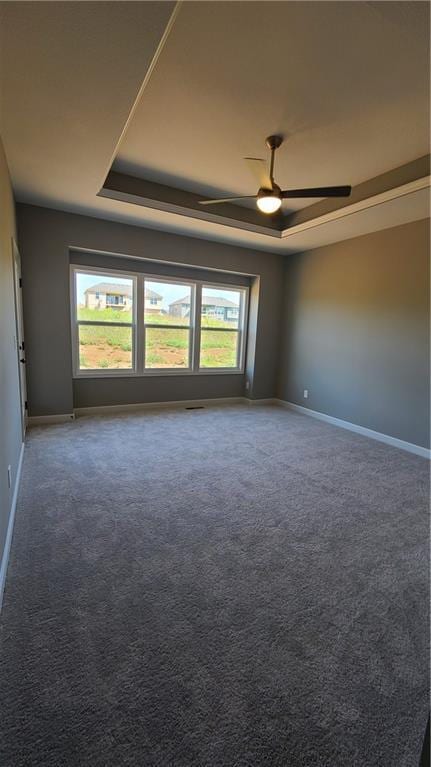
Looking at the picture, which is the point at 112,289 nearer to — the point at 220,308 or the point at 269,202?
the point at 220,308

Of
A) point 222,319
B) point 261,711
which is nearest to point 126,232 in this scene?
point 222,319

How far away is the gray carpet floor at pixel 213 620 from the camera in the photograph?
115 cm

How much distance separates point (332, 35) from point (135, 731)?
3.41 metres

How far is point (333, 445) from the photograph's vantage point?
4145 mm

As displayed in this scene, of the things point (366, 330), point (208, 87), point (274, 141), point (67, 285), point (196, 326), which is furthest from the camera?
point (196, 326)

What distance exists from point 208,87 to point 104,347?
349 centimetres

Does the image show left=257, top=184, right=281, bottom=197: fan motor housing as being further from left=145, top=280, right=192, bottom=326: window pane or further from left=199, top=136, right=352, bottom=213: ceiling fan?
left=145, top=280, right=192, bottom=326: window pane

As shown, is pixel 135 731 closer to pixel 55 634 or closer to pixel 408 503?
pixel 55 634

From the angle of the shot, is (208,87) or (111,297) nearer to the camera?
(208,87)

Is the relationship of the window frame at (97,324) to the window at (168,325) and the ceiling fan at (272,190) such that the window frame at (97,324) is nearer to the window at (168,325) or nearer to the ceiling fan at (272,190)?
the window at (168,325)

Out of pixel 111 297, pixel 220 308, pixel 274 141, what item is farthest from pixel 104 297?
pixel 274 141

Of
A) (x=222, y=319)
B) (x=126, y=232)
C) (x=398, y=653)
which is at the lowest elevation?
(x=398, y=653)

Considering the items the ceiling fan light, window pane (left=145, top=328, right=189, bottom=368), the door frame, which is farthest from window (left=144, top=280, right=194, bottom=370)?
the ceiling fan light

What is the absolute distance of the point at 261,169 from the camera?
261 cm
